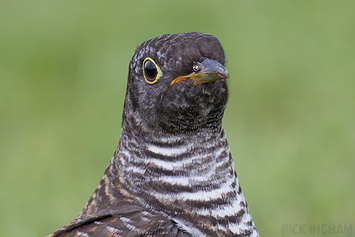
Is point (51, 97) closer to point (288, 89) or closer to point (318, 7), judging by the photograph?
point (288, 89)

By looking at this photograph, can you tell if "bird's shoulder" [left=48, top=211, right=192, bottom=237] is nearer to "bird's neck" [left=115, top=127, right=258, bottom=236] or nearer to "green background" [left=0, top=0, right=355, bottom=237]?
"bird's neck" [left=115, top=127, right=258, bottom=236]

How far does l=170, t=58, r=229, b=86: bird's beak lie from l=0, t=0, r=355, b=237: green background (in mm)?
3477

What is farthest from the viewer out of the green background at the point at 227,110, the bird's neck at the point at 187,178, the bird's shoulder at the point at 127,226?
the green background at the point at 227,110

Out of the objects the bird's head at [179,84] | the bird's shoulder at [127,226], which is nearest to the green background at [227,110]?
the bird's shoulder at [127,226]

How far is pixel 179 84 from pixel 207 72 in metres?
0.21

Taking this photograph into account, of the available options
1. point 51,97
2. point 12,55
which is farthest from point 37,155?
point 12,55

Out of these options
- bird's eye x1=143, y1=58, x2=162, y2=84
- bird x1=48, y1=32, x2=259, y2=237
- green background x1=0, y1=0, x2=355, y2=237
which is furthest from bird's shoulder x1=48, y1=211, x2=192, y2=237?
green background x1=0, y1=0, x2=355, y2=237

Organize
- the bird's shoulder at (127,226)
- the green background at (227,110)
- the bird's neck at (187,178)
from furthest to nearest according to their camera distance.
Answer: the green background at (227,110) < the bird's neck at (187,178) < the bird's shoulder at (127,226)

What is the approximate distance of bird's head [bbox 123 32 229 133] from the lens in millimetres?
3543

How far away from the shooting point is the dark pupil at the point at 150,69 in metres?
3.66

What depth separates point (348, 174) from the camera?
717 centimetres

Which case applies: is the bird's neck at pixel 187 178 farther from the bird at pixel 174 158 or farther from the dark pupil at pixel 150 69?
the dark pupil at pixel 150 69

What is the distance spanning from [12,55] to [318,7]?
601cm

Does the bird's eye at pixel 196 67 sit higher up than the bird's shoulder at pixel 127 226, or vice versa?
the bird's eye at pixel 196 67
